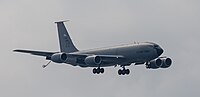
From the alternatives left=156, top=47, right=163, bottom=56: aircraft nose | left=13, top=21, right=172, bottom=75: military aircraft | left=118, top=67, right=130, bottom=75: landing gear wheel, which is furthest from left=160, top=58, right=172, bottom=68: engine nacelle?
left=118, top=67, right=130, bottom=75: landing gear wheel

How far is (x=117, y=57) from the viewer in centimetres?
11925

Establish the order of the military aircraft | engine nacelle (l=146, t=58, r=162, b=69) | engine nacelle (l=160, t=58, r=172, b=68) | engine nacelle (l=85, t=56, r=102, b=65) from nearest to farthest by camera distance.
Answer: the military aircraft → engine nacelle (l=85, t=56, r=102, b=65) → engine nacelle (l=146, t=58, r=162, b=69) → engine nacelle (l=160, t=58, r=172, b=68)

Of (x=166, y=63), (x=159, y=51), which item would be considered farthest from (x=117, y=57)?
(x=166, y=63)

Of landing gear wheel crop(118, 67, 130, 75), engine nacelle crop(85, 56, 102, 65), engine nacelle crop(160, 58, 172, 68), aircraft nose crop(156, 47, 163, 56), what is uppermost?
aircraft nose crop(156, 47, 163, 56)

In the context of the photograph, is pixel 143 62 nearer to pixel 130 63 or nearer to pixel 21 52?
pixel 130 63

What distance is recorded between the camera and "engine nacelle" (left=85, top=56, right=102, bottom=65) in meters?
120

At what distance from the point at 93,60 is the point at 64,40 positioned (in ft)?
70.7

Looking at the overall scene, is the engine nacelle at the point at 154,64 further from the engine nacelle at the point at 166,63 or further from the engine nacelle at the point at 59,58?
the engine nacelle at the point at 59,58

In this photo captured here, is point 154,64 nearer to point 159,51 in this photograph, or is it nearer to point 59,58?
point 159,51

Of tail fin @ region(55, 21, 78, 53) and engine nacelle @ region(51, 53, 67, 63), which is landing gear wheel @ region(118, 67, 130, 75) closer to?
engine nacelle @ region(51, 53, 67, 63)

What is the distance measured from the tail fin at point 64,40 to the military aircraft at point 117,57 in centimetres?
956

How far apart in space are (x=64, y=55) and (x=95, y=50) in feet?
23.9

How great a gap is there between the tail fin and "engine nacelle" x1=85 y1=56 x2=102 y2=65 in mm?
14920

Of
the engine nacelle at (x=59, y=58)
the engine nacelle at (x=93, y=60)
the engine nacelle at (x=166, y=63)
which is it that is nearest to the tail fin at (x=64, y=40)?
the engine nacelle at (x=59, y=58)
